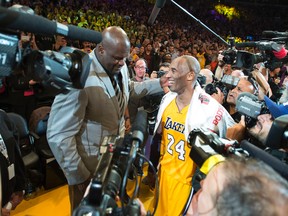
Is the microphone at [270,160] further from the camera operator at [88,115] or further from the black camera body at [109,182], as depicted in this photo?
the camera operator at [88,115]

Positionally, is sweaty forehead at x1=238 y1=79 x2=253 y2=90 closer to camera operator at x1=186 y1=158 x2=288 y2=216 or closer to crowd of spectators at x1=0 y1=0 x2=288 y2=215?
crowd of spectators at x1=0 y1=0 x2=288 y2=215

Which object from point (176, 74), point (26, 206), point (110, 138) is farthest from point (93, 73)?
point (26, 206)

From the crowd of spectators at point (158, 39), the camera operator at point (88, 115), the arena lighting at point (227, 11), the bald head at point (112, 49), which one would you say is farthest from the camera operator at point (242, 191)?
the arena lighting at point (227, 11)

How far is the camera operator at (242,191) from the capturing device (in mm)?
688

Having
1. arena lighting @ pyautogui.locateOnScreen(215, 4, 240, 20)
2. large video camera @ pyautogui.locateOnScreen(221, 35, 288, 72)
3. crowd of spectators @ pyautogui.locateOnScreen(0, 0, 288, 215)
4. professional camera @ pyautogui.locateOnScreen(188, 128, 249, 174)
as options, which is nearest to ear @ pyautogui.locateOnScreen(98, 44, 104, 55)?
crowd of spectators @ pyautogui.locateOnScreen(0, 0, 288, 215)

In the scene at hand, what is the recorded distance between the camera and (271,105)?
4.47ft

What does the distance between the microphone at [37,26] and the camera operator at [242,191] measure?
561 millimetres

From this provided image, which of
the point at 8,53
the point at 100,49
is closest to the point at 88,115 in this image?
the point at 100,49

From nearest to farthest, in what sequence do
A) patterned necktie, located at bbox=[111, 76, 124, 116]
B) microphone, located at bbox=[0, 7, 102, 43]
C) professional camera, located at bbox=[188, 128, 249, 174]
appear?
microphone, located at bbox=[0, 7, 102, 43] < professional camera, located at bbox=[188, 128, 249, 174] < patterned necktie, located at bbox=[111, 76, 124, 116]

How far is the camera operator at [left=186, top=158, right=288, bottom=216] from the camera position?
688 millimetres

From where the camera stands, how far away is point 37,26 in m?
0.73

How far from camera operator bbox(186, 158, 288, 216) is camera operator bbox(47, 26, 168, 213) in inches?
41.4

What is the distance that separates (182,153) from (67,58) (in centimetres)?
145

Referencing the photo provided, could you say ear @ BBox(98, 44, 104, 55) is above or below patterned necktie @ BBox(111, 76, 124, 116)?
above
